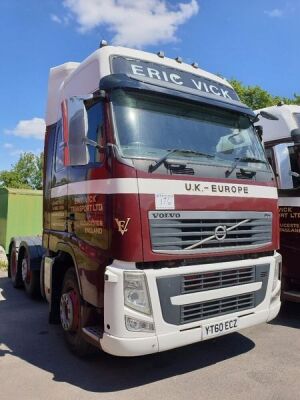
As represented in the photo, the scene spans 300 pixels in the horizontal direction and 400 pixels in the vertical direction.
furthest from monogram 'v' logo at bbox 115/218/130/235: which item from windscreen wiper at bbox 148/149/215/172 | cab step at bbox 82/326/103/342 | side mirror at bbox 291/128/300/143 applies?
side mirror at bbox 291/128/300/143

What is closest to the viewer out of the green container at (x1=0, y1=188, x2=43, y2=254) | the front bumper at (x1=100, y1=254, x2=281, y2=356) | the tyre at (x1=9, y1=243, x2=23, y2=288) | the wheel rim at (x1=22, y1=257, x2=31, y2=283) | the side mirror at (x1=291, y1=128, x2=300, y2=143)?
the front bumper at (x1=100, y1=254, x2=281, y2=356)

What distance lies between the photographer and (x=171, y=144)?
4.43 m

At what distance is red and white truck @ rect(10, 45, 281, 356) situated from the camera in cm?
397

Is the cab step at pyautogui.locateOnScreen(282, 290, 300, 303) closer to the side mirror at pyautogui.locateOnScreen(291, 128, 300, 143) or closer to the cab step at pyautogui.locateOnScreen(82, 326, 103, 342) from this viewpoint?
the side mirror at pyautogui.locateOnScreen(291, 128, 300, 143)

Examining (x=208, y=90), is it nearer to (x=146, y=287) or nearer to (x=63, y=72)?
(x=63, y=72)

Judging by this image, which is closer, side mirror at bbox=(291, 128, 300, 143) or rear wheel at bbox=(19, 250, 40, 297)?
side mirror at bbox=(291, 128, 300, 143)

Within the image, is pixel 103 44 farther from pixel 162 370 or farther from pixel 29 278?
pixel 29 278

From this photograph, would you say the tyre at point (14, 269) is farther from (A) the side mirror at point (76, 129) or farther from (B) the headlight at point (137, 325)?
(B) the headlight at point (137, 325)

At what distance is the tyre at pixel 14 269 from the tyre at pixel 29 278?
1.18 ft

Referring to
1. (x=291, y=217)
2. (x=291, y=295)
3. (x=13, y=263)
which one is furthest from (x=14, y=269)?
(x=291, y=217)

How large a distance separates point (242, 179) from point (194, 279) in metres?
1.23

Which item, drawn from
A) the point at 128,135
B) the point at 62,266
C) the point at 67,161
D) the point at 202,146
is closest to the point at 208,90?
the point at 202,146

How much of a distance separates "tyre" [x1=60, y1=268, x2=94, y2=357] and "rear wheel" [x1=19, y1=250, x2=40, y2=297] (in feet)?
8.76

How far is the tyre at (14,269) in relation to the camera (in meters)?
8.85
